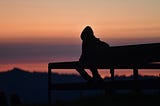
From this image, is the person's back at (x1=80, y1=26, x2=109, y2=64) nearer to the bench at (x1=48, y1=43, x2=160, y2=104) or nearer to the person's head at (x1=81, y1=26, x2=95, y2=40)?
the person's head at (x1=81, y1=26, x2=95, y2=40)

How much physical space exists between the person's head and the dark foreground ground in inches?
103

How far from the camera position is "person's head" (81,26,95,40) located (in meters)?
17.8

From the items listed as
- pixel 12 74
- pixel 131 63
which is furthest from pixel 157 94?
pixel 12 74

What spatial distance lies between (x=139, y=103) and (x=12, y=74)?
97.7 m

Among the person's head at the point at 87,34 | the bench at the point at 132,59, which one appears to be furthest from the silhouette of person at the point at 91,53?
the bench at the point at 132,59

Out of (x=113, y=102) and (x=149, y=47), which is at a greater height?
(x=149, y=47)

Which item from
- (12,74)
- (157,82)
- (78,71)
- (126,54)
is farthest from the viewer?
(12,74)

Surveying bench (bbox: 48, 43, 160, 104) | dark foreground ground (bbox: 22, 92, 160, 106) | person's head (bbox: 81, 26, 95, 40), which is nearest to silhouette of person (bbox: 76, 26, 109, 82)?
person's head (bbox: 81, 26, 95, 40)

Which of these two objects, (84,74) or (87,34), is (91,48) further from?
(87,34)

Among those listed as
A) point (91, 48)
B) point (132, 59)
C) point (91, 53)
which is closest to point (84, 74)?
point (91, 48)

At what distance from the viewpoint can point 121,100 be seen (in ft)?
47.5

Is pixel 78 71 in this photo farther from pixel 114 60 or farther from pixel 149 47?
pixel 149 47

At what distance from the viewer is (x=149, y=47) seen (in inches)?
562

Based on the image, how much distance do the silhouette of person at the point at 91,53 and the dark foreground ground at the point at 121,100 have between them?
892 mm
